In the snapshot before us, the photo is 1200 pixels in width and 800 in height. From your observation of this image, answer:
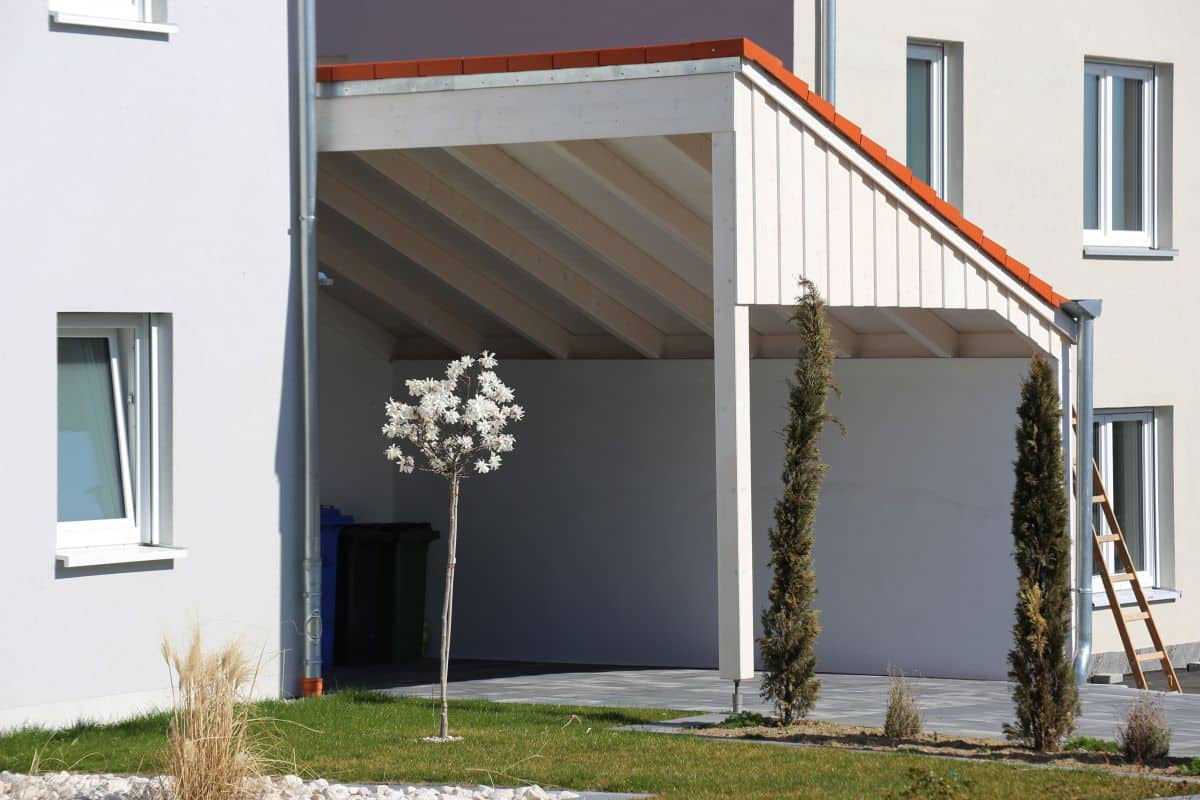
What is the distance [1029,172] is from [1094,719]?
19.2ft

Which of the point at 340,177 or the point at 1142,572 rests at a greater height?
the point at 340,177

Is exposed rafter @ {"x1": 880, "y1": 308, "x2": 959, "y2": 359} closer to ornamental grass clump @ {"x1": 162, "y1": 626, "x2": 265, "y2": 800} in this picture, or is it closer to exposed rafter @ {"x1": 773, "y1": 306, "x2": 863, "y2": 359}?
exposed rafter @ {"x1": 773, "y1": 306, "x2": 863, "y2": 359}

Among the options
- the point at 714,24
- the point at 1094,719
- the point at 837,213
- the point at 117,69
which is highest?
the point at 714,24

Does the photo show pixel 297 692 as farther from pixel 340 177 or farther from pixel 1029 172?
pixel 1029 172

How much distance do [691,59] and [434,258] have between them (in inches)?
152

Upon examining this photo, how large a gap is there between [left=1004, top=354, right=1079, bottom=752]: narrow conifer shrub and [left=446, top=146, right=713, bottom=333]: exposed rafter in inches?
136

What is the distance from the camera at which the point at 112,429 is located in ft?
38.1

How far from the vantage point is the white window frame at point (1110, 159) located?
16.6 m

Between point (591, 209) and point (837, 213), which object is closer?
point (837, 213)

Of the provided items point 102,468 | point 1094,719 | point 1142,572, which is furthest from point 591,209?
point 1142,572

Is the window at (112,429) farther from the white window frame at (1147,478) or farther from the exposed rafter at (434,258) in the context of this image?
the white window frame at (1147,478)

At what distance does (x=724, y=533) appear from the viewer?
11008mm

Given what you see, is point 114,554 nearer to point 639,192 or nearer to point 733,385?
point 733,385

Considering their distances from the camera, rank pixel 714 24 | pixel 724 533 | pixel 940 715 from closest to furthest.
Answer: pixel 724 533, pixel 940 715, pixel 714 24
